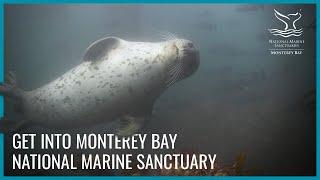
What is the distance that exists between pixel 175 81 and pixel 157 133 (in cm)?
67

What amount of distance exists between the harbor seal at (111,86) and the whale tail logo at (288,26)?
1.04 metres

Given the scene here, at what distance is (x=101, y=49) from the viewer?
5.96 m

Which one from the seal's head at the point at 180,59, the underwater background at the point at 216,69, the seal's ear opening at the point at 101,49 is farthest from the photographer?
the underwater background at the point at 216,69

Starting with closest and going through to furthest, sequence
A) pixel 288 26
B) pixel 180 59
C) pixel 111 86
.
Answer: pixel 180 59, pixel 111 86, pixel 288 26

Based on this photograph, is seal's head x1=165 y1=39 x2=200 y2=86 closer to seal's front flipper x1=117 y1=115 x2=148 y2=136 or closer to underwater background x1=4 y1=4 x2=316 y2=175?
underwater background x1=4 y1=4 x2=316 y2=175

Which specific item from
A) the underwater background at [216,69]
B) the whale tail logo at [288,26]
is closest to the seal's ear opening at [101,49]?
the underwater background at [216,69]

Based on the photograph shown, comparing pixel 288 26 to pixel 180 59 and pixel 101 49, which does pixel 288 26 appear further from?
pixel 101 49

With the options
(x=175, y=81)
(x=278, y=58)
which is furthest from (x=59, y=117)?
(x=278, y=58)

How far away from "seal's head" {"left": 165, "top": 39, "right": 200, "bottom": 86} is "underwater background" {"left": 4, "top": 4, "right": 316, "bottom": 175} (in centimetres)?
13

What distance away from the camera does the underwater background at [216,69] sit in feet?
19.9

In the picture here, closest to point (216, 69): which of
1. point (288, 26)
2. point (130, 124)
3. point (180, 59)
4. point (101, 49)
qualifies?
point (180, 59)

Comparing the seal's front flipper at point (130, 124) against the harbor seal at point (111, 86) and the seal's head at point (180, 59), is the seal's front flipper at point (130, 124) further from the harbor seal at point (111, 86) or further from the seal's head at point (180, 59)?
the seal's head at point (180, 59)

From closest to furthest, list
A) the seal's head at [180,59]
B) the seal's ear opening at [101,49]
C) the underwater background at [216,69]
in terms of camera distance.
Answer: the seal's head at [180,59], the seal's ear opening at [101,49], the underwater background at [216,69]

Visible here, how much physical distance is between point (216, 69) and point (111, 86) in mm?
1314
